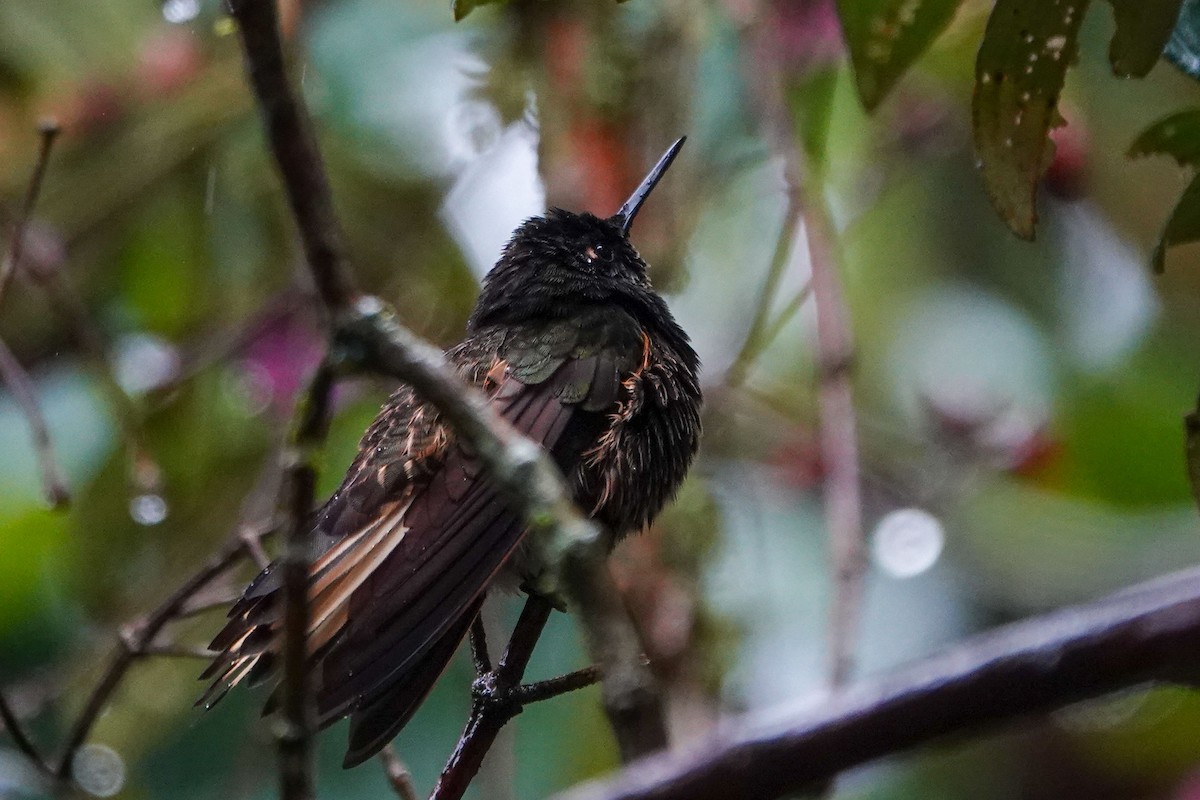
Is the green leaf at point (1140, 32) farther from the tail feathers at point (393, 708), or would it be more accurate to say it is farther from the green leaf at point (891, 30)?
the tail feathers at point (393, 708)

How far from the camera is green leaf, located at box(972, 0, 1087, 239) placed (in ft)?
6.27

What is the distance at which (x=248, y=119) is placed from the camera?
189 inches

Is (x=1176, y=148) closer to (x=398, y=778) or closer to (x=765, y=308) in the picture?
(x=398, y=778)

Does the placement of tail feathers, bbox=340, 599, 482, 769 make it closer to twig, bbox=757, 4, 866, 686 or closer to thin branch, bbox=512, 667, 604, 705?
thin branch, bbox=512, 667, 604, 705

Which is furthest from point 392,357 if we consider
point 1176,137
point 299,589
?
point 1176,137

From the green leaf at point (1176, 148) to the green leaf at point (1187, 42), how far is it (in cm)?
8

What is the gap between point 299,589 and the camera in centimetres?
125

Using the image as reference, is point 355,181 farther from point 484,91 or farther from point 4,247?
point 4,247

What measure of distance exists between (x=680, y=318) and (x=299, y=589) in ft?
13.0

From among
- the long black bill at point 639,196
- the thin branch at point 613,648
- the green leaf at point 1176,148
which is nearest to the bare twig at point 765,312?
the long black bill at point 639,196

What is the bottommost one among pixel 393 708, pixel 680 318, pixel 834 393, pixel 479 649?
pixel 393 708

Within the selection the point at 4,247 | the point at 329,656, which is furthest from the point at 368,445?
the point at 4,247

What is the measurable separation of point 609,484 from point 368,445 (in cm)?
52

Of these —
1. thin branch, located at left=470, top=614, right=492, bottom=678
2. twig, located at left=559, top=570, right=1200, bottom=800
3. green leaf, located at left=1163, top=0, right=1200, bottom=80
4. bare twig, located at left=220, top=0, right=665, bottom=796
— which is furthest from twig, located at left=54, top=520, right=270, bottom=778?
twig, located at left=559, top=570, right=1200, bottom=800
